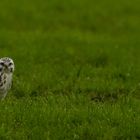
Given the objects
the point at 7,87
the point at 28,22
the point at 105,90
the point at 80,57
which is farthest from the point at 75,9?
the point at 7,87

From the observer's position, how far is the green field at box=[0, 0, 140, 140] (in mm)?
12633

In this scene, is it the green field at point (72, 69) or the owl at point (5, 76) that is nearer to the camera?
the green field at point (72, 69)

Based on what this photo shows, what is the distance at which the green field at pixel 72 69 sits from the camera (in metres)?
12.6

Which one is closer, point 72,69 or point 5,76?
point 5,76

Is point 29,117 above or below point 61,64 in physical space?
above

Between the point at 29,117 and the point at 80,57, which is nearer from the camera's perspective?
the point at 29,117

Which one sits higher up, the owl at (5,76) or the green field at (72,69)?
the owl at (5,76)

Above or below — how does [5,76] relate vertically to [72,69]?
above

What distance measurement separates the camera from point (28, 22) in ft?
84.0

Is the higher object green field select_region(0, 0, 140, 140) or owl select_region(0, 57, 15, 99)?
owl select_region(0, 57, 15, 99)

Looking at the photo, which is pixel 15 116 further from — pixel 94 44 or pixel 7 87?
pixel 94 44

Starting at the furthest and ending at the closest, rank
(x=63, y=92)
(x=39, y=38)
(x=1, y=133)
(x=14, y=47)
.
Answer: (x=39, y=38), (x=14, y=47), (x=63, y=92), (x=1, y=133)

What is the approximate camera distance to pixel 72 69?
716 inches

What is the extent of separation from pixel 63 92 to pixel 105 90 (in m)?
0.98
